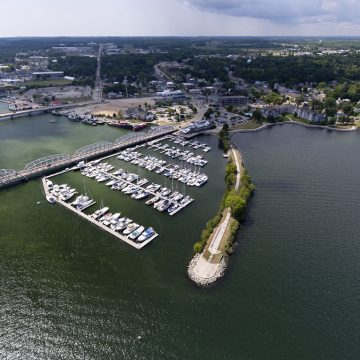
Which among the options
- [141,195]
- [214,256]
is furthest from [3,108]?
[214,256]

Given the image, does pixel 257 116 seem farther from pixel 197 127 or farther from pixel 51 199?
pixel 51 199

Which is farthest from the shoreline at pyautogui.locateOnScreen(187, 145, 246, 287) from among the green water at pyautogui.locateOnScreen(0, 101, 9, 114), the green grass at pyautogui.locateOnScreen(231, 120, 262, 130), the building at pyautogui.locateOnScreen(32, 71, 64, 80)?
the building at pyautogui.locateOnScreen(32, 71, 64, 80)

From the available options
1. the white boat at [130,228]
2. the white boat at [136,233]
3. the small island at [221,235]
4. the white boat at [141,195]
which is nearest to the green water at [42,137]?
the white boat at [141,195]

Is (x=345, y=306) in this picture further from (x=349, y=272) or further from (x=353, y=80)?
(x=353, y=80)

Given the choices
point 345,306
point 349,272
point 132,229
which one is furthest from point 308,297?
point 132,229

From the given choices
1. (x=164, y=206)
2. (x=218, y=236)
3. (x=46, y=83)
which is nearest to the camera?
(x=218, y=236)

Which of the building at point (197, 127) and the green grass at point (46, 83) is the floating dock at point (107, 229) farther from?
the green grass at point (46, 83)

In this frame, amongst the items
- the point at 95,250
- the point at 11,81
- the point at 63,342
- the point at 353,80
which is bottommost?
the point at 63,342
